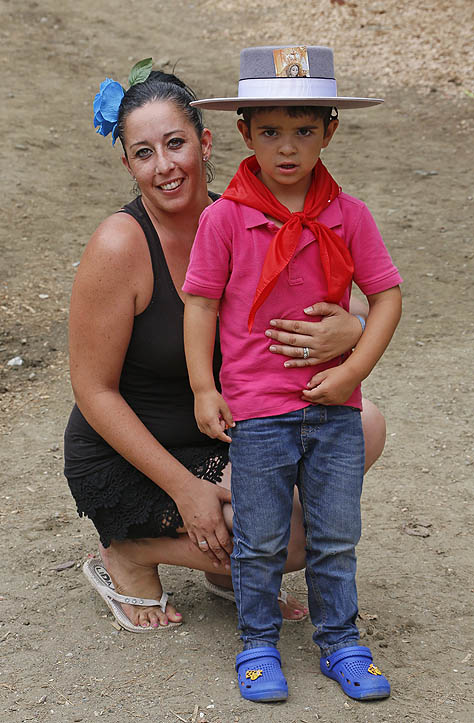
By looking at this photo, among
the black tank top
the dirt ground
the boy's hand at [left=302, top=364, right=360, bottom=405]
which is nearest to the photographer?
the boy's hand at [left=302, top=364, right=360, bottom=405]

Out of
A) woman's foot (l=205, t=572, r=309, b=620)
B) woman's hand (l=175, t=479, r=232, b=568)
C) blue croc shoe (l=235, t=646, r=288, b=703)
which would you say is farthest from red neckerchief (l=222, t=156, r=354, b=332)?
woman's foot (l=205, t=572, r=309, b=620)

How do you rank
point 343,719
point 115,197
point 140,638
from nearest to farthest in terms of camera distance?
point 343,719 → point 140,638 → point 115,197

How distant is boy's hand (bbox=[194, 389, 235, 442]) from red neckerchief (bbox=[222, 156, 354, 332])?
214mm

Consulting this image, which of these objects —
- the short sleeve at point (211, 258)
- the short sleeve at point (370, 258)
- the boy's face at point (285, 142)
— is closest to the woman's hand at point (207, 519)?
the short sleeve at point (211, 258)

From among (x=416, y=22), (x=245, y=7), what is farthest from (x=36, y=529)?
(x=245, y=7)

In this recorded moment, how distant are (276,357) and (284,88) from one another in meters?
0.67

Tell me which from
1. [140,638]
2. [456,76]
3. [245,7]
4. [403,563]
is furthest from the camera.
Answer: [245,7]

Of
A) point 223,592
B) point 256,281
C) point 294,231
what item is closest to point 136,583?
point 223,592

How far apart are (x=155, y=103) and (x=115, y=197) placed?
15.1 ft

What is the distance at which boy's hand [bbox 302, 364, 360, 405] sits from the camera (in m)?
2.37

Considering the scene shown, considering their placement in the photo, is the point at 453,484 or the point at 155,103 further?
the point at 453,484

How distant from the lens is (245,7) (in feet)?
40.2

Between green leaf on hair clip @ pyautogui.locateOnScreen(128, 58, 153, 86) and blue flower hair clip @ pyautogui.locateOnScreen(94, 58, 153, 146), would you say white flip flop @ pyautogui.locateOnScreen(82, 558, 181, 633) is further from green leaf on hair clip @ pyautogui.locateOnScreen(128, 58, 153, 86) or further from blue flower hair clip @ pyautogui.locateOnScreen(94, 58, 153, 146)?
green leaf on hair clip @ pyautogui.locateOnScreen(128, 58, 153, 86)

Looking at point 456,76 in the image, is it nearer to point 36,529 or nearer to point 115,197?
point 115,197
